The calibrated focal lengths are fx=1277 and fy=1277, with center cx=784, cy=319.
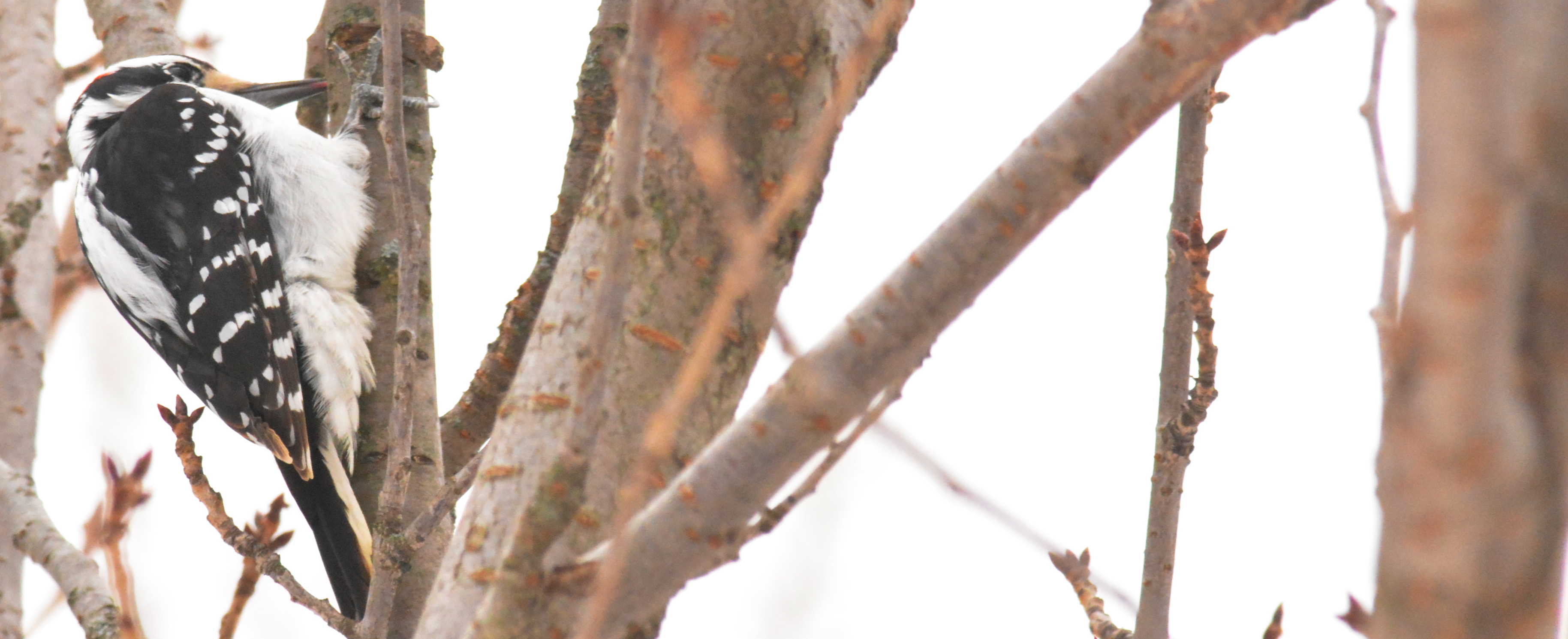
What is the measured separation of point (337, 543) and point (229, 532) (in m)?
0.69

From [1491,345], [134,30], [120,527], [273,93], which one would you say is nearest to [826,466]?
[1491,345]

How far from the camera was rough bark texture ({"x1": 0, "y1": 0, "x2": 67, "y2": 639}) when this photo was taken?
3.13 m

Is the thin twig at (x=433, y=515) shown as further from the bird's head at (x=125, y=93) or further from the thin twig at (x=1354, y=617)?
the bird's head at (x=125, y=93)

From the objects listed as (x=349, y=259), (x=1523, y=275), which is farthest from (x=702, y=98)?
(x=349, y=259)

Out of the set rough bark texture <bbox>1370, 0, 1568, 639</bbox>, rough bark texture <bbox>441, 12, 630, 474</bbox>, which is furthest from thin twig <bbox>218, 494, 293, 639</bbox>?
rough bark texture <bbox>1370, 0, 1568, 639</bbox>

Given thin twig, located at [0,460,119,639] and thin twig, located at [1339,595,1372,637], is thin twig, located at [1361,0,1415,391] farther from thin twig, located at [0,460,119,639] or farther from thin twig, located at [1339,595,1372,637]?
thin twig, located at [0,460,119,639]

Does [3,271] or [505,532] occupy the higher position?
[3,271]

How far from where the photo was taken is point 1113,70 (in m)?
0.96

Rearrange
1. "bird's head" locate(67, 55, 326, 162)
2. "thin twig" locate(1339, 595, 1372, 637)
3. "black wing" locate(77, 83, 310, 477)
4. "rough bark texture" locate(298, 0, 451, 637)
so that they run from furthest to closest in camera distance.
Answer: "bird's head" locate(67, 55, 326, 162), "black wing" locate(77, 83, 310, 477), "rough bark texture" locate(298, 0, 451, 637), "thin twig" locate(1339, 595, 1372, 637)

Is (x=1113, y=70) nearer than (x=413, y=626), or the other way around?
(x=1113, y=70)

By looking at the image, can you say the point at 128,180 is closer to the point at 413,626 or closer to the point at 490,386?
the point at 490,386

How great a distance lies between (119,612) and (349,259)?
1.21 m

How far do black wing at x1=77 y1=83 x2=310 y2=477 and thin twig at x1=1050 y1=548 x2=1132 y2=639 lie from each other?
6.54ft

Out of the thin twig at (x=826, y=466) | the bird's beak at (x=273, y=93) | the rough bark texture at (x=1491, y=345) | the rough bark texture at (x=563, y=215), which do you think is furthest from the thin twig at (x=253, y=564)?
the rough bark texture at (x=1491, y=345)
